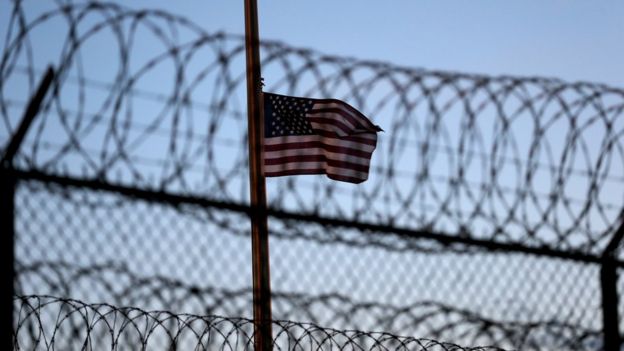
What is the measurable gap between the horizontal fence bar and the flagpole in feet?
0.82

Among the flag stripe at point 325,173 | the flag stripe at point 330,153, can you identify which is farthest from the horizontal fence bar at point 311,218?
the flag stripe at point 330,153

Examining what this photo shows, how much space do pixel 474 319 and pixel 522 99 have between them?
71.8 inches

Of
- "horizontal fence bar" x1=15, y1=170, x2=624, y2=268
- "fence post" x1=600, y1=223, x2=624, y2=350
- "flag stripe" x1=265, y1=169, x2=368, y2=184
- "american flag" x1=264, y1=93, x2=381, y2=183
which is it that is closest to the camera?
"horizontal fence bar" x1=15, y1=170, x2=624, y2=268

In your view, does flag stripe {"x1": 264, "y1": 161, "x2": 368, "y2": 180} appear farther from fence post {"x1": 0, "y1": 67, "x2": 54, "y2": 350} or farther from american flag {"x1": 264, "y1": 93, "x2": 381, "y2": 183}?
fence post {"x1": 0, "y1": 67, "x2": 54, "y2": 350}

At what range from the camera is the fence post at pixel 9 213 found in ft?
23.3

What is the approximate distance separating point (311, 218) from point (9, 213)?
208 centimetres

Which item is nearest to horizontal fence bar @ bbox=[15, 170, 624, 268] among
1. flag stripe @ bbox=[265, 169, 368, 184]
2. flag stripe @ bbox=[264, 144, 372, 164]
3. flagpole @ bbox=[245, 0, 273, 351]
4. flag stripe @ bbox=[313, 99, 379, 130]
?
flagpole @ bbox=[245, 0, 273, 351]

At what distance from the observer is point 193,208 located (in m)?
7.88

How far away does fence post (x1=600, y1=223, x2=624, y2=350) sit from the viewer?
9938 mm

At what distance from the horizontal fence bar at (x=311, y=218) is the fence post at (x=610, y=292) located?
55mm

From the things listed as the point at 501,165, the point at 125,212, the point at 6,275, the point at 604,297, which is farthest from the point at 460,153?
the point at 6,275

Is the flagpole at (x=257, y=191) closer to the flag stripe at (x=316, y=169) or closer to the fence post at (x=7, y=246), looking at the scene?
the flag stripe at (x=316, y=169)

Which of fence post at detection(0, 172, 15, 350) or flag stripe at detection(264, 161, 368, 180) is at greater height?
flag stripe at detection(264, 161, 368, 180)

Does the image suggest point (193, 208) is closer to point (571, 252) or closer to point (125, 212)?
point (125, 212)
